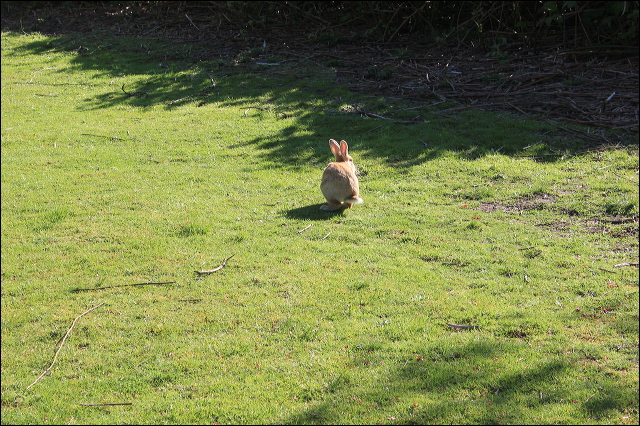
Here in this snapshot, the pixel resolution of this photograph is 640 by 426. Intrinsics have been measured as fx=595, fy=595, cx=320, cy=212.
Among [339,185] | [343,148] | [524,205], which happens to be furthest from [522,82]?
Result: [339,185]

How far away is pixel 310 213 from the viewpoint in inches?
378

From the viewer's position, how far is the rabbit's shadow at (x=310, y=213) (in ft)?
31.0

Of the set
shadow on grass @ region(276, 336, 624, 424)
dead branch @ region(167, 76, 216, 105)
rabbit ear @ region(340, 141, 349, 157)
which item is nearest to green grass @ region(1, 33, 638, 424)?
shadow on grass @ region(276, 336, 624, 424)

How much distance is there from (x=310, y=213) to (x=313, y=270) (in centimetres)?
207

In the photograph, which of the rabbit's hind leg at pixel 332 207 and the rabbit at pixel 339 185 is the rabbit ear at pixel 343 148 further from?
the rabbit's hind leg at pixel 332 207

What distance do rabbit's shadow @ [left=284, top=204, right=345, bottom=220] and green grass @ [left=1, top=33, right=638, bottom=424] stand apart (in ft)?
0.20

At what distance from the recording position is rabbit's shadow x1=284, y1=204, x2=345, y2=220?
9438 mm

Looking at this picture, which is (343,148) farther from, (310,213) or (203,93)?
(203,93)

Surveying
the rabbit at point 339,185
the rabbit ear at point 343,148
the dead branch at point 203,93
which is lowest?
the rabbit at point 339,185

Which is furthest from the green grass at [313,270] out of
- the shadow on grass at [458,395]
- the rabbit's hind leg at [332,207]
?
the rabbit's hind leg at [332,207]

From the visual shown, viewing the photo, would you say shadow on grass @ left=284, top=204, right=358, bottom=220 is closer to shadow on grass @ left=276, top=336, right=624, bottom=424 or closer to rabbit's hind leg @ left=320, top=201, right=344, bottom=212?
rabbit's hind leg @ left=320, top=201, right=344, bottom=212

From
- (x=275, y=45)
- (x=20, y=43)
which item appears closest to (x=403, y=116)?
(x=275, y=45)

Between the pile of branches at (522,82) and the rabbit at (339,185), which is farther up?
the pile of branches at (522,82)

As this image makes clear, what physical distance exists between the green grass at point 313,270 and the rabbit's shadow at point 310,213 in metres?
0.06
